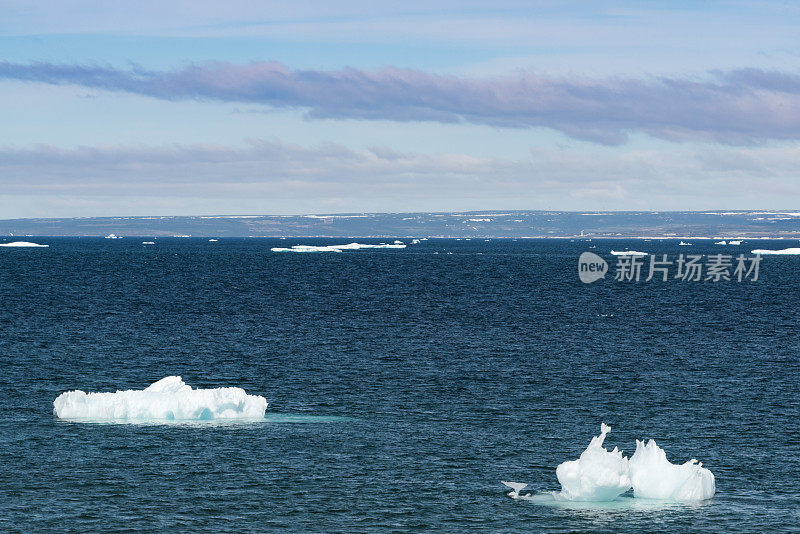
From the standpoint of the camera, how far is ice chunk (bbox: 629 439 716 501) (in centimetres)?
3170

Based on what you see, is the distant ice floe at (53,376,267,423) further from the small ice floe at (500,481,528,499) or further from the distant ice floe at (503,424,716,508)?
the distant ice floe at (503,424,716,508)

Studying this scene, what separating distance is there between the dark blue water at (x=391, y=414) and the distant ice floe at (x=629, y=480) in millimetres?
714

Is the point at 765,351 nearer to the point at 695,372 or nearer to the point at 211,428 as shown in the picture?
the point at 695,372

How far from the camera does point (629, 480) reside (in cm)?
3177

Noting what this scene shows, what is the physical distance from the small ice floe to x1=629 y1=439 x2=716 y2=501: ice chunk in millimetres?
3467

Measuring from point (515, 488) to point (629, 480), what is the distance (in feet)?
11.9

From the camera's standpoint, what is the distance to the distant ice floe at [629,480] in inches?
1227

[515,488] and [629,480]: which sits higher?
[629,480]

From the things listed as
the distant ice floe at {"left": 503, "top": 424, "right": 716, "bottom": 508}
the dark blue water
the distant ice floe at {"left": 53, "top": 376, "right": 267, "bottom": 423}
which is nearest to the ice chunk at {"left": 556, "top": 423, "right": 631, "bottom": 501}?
the distant ice floe at {"left": 503, "top": 424, "right": 716, "bottom": 508}

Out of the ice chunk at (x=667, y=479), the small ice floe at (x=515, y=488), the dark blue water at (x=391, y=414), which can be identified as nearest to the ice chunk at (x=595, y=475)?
the ice chunk at (x=667, y=479)

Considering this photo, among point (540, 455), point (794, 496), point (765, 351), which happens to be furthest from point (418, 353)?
point (794, 496)

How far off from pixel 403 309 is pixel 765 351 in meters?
41.4

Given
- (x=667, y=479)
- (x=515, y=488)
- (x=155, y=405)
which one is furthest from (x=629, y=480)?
(x=155, y=405)

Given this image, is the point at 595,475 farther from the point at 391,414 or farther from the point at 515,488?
the point at 391,414
